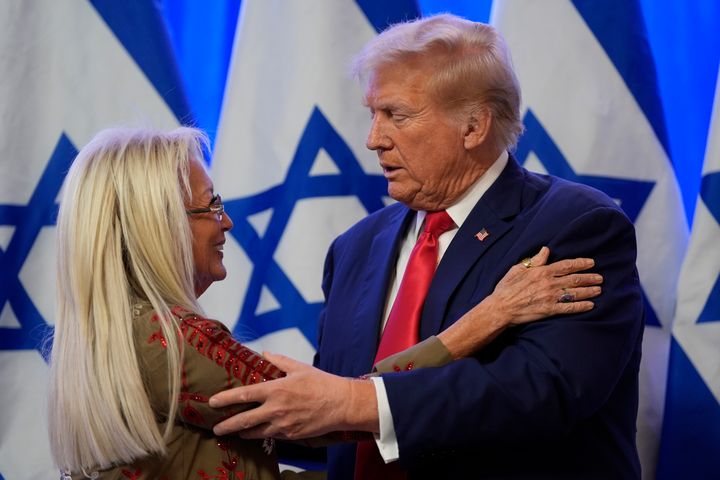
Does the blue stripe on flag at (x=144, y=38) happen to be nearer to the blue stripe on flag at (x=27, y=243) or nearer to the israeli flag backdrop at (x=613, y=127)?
the blue stripe on flag at (x=27, y=243)

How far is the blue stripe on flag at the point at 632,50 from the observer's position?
2477 millimetres

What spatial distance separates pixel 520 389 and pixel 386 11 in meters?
1.28

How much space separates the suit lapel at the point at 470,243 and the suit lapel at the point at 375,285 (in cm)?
13

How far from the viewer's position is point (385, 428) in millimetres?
1734

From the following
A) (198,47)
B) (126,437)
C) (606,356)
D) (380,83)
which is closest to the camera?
(126,437)

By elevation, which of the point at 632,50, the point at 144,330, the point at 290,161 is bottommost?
the point at 144,330

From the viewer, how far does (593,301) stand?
179cm

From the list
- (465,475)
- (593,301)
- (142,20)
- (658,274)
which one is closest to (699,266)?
(658,274)

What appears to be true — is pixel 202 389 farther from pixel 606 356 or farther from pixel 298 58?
pixel 298 58

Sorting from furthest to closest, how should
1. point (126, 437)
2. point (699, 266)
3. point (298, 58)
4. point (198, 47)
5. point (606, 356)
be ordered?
1. point (198, 47)
2. point (298, 58)
3. point (699, 266)
4. point (606, 356)
5. point (126, 437)

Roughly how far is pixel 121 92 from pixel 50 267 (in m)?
0.50

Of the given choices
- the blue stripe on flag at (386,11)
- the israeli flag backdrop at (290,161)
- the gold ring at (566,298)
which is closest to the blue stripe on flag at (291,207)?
the israeli flag backdrop at (290,161)

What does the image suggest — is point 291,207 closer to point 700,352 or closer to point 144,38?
point 144,38

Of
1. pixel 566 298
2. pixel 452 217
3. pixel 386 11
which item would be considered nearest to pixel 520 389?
pixel 566 298
